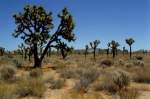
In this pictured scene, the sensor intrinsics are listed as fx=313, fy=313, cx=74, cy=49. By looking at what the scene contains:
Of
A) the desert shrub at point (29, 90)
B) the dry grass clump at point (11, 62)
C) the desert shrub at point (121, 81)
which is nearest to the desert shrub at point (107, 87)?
the desert shrub at point (121, 81)

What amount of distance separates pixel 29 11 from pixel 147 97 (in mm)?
22838

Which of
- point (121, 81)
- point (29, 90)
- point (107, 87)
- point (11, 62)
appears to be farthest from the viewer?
point (11, 62)

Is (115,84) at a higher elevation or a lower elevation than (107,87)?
higher

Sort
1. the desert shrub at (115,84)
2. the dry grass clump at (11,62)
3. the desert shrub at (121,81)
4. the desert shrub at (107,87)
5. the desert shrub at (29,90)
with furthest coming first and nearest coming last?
the dry grass clump at (11,62) → the desert shrub at (121,81) → the desert shrub at (115,84) → the desert shrub at (107,87) → the desert shrub at (29,90)

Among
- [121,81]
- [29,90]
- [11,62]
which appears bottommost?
[29,90]

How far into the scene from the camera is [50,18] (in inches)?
1350

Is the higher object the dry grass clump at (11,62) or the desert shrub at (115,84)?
the dry grass clump at (11,62)

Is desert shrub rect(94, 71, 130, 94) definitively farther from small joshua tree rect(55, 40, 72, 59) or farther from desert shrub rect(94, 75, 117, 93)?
small joshua tree rect(55, 40, 72, 59)

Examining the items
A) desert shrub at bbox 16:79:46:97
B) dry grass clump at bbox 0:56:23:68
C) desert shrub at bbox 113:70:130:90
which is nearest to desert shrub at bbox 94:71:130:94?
desert shrub at bbox 113:70:130:90

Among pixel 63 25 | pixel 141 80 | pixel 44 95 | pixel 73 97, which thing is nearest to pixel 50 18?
pixel 63 25

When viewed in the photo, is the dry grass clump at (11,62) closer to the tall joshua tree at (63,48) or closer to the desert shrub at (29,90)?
the tall joshua tree at (63,48)

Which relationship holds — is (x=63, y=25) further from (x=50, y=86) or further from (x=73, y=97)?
(x=73, y=97)

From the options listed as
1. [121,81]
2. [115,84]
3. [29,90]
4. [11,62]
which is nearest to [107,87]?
[115,84]

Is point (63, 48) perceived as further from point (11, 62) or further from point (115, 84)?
point (115, 84)
